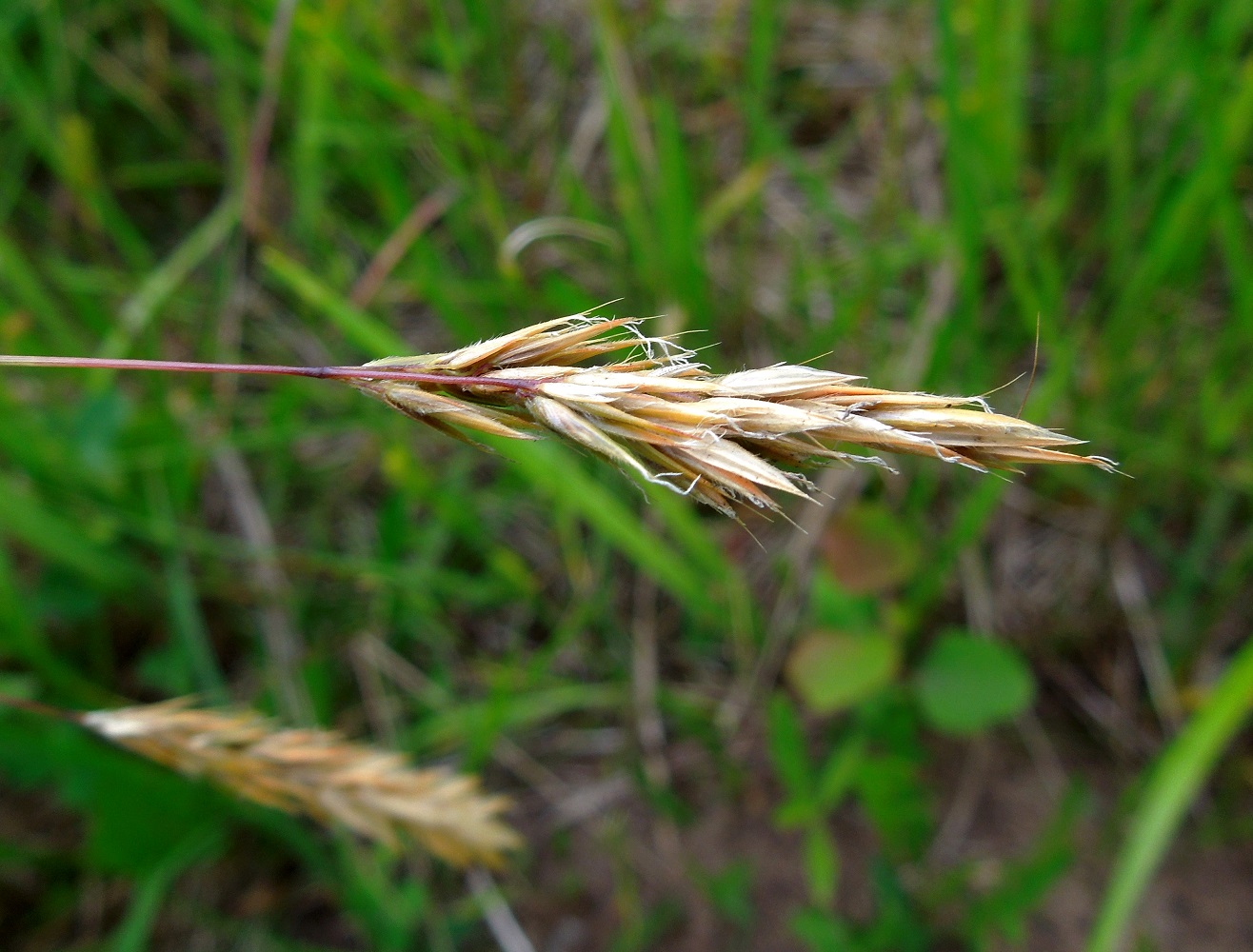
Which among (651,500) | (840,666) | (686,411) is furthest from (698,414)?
(840,666)

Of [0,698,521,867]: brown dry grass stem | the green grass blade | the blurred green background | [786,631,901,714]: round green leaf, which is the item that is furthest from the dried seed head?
[786,631,901,714]: round green leaf

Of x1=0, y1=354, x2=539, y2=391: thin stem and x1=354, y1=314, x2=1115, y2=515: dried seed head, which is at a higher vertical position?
x1=0, y1=354, x2=539, y2=391: thin stem

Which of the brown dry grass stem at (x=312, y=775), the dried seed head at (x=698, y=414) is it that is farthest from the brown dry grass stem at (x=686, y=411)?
the brown dry grass stem at (x=312, y=775)

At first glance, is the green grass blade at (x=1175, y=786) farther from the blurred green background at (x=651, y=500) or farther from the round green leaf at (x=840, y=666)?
the round green leaf at (x=840, y=666)

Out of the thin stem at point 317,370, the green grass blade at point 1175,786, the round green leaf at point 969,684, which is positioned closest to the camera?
the thin stem at point 317,370

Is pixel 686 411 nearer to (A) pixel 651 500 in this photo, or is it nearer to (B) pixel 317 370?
(B) pixel 317 370

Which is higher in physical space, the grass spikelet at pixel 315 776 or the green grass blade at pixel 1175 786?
the grass spikelet at pixel 315 776

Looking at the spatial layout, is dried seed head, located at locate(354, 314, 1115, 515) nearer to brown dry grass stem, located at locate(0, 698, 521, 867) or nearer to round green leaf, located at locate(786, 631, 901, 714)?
brown dry grass stem, located at locate(0, 698, 521, 867)
